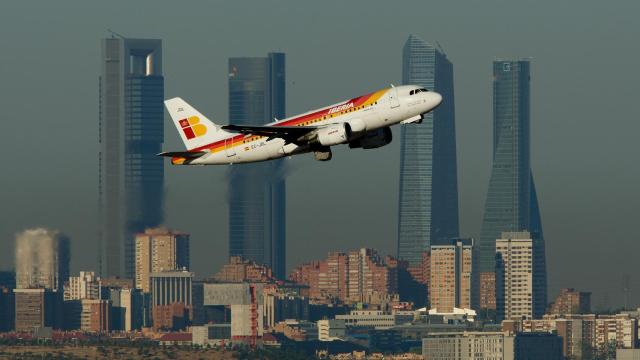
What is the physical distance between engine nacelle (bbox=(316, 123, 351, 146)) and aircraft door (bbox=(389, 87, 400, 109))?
3574 mm

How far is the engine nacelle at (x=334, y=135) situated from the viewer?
147 meters

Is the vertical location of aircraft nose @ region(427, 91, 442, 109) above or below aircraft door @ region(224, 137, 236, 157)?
above

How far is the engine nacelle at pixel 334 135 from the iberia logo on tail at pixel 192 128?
19.4 metres

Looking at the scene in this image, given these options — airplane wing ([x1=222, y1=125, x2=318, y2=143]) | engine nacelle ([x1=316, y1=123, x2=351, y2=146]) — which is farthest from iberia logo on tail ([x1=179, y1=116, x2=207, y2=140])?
engine nacelle ([x1=316, y1=123, x2=351, y2=146])

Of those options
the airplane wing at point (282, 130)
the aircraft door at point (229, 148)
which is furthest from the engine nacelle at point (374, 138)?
the aircraft door at point (229, 148)

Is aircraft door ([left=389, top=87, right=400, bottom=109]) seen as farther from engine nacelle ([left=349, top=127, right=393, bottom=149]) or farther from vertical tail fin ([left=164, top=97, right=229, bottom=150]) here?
vertical tail fin ([left=164, top=97, right=229, bottom=150])

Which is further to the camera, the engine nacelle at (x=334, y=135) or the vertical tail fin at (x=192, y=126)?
the vertical tail fin at (x=192, y=126)

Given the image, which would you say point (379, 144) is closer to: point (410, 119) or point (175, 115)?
point (410, 119)

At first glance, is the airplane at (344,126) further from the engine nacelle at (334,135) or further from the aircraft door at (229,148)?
the aircraft door at (229,148)

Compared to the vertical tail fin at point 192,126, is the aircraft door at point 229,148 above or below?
below

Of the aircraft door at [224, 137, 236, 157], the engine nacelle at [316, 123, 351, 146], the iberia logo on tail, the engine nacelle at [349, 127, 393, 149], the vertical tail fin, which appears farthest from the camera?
the iberia logo on tail

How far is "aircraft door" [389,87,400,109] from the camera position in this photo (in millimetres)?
148500

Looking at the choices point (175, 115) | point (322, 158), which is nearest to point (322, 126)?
point (322, 158)

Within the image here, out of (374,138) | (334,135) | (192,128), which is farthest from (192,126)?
(334,135)
